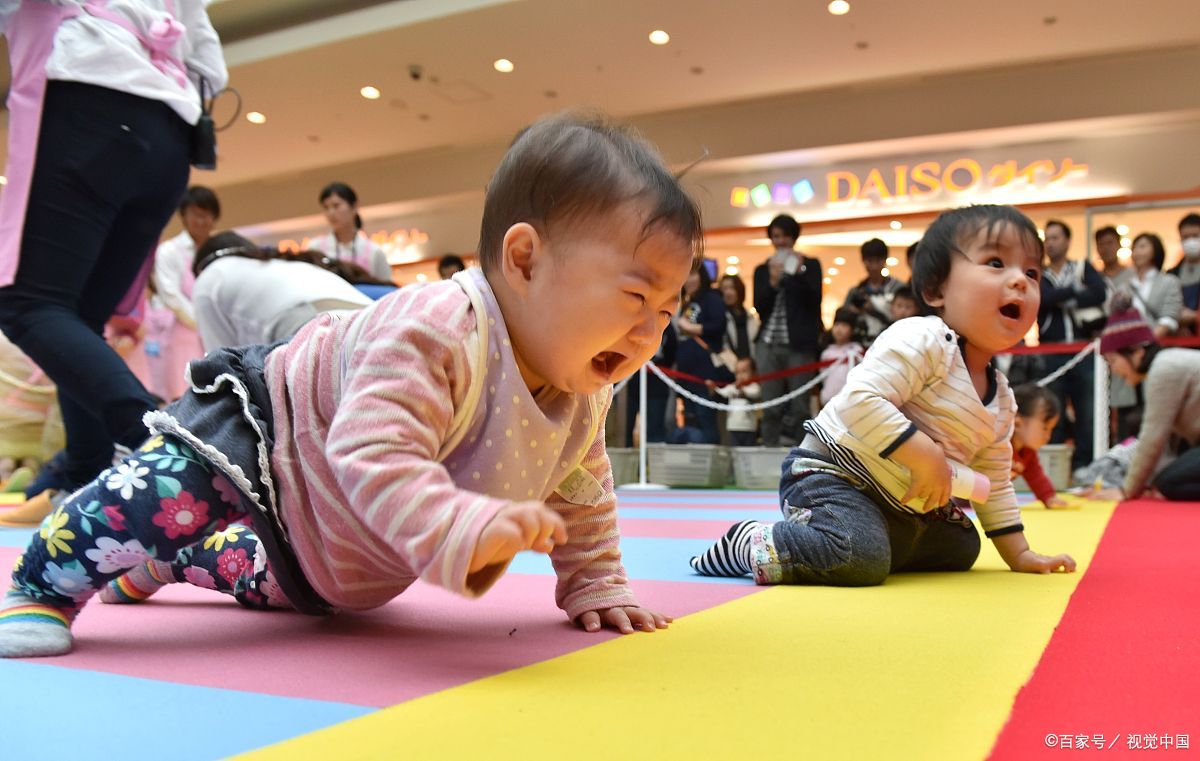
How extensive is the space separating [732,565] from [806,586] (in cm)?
18

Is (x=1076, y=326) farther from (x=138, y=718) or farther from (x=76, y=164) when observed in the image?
(x=138, y=718)

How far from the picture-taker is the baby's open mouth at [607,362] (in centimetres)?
116

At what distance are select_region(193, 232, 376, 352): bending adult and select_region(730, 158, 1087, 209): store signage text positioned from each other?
8.47 metres

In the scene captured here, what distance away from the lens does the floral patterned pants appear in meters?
1.13

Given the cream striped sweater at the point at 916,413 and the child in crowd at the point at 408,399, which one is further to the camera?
the cream striped sweater at the point at 916,413

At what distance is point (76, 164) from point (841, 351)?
465 centimetres

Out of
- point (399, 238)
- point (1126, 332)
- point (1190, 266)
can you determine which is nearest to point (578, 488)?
point (1126, 332)

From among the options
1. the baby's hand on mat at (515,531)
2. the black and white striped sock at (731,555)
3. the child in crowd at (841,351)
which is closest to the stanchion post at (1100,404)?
the child in crowd at (841,351)

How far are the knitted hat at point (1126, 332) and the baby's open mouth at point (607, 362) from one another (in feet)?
14.8

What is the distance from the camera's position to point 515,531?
34.8 inches

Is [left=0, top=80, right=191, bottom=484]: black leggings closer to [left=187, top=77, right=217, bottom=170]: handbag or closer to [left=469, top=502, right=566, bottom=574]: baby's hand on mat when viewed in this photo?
[left=187, top=77, right=217, bottom=170]: handbag

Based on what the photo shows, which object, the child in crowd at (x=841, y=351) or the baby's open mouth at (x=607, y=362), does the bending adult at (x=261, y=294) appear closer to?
the baby's open mouth at (x=607, y=362)

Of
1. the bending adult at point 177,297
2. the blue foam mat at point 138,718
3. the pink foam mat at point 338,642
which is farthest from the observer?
the bending adult at point 177,297

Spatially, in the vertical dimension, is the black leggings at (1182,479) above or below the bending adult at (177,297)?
below
